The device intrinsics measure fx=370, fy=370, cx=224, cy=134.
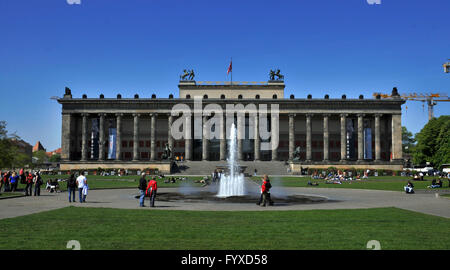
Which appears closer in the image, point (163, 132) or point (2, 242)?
point (2, 242)

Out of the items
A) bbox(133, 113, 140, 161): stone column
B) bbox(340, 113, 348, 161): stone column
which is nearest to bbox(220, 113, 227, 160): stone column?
bbox(133, 113, 140, 161): stone column

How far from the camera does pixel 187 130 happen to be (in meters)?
87.1

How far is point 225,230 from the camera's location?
12836mm

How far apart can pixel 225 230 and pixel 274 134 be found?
77289 millimetres

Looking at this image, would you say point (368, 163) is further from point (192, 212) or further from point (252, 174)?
point (192, 212)

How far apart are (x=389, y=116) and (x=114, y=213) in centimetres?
8613

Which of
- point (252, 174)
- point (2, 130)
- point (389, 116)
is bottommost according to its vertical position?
point (252, 174)

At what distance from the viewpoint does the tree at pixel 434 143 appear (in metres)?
90.0

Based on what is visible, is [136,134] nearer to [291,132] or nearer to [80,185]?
[291,132]

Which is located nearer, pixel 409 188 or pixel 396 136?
pixel 409 188

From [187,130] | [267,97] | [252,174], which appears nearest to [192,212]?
[252,174]

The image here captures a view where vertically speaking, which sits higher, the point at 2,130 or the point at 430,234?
the point at 2,130

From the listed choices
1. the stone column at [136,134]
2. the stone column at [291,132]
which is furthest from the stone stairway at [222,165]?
the stone column at [136,134]

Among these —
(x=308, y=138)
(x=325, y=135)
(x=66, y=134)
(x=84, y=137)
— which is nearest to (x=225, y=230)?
(x=308, y=138)
